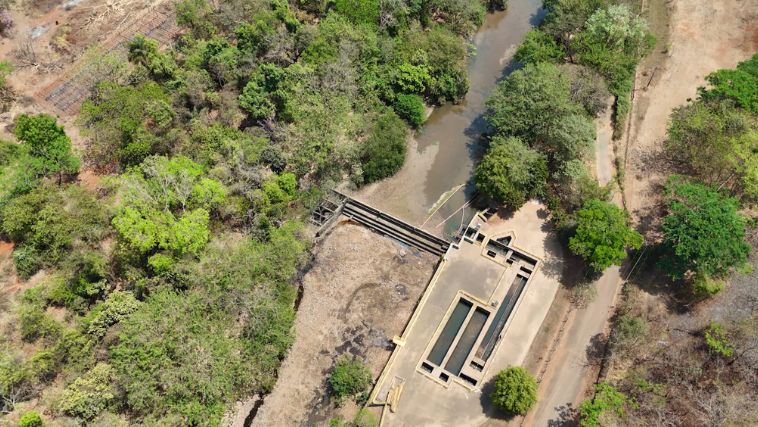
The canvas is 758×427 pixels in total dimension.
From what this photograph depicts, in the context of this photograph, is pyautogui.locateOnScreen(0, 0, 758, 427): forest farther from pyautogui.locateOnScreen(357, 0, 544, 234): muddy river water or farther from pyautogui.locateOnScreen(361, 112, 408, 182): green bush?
pyautogui.locateOnScreen(357, 0, 544, 234): muddy river water

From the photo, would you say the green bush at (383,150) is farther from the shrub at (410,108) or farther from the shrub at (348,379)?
the shrub at (348,379)

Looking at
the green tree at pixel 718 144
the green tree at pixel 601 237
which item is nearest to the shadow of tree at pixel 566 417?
the green tree at pixel 601 237

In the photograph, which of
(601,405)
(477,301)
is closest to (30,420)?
(477,301)

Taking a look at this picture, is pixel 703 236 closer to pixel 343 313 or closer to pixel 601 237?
pixel 601 237

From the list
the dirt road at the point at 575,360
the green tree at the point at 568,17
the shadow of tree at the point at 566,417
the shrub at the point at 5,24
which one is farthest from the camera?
the shrub at the point at 5,24

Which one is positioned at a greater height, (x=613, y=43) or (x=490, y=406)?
(x=613, y=43)

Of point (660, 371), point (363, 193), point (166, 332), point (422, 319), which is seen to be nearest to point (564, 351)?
point (660, 371)

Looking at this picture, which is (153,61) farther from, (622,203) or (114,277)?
(622,203)
